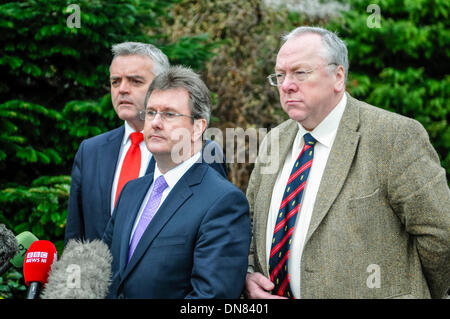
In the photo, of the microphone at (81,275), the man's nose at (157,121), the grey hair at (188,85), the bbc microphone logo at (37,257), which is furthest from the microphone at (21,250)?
the grey hair at (188,85)

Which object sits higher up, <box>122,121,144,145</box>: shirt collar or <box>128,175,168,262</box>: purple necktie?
<box>122,121,144,145</box>: shirt collar

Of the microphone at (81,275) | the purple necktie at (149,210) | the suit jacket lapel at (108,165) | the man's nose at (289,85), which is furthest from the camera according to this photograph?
the suit jacket lapel at (108,165)

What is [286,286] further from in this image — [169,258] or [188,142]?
[188,142]

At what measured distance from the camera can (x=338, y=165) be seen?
8.61 ft

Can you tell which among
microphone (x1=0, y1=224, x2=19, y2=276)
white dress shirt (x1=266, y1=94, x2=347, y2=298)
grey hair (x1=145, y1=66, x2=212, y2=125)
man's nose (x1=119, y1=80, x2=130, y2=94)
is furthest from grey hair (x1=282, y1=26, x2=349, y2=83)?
microphone (x1=0, y1=224, x2=19, y2=276)

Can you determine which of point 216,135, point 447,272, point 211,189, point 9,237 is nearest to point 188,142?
point 211,189

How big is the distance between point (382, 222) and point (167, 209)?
3.46 feet

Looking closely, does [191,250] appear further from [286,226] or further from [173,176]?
[286,226]

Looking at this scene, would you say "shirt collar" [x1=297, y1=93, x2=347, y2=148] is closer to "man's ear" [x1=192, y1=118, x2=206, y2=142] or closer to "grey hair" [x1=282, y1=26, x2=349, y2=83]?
"grey hair" [x1=282, y1=26, x2=349, y2=83]

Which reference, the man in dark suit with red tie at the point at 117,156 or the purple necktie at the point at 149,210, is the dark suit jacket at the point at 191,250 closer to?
the purple necktie at the point at 149,210

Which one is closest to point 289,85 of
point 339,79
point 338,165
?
point 339,79

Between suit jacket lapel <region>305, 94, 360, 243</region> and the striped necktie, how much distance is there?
125 mm

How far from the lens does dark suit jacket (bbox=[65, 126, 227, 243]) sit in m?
3.35

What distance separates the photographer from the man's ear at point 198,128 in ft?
8.86
